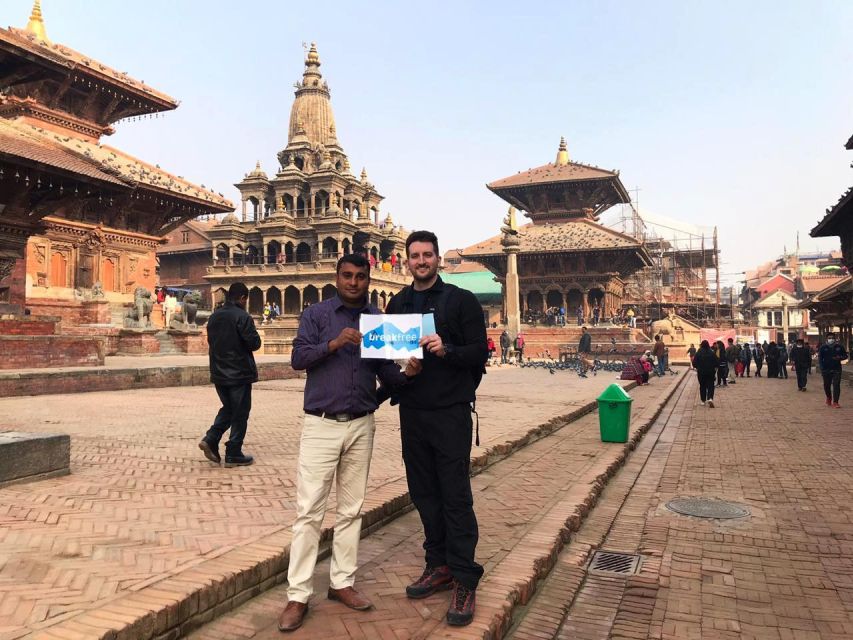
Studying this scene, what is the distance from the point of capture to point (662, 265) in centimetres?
5747

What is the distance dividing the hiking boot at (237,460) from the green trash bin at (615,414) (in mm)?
4937

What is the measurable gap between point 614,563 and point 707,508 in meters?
1.80

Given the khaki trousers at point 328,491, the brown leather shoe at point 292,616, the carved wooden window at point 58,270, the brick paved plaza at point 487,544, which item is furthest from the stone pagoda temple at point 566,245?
the brown leather shoe at point 292,616

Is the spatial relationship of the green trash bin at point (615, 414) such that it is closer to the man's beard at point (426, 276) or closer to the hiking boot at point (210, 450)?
the hiking boot at point (210, 450)

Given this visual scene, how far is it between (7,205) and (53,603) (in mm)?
19062

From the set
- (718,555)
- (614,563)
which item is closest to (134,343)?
(614,563)

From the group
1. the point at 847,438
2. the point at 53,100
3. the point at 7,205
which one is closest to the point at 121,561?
the point at 847,438

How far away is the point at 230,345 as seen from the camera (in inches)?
233

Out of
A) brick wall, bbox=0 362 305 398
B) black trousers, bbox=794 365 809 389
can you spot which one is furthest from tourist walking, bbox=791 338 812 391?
brick wall, bbox=0 362 305 398

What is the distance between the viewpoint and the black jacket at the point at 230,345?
5891mm

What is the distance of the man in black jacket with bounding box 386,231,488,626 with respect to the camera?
10.5 ft

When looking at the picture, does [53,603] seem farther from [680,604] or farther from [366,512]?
[680,604]

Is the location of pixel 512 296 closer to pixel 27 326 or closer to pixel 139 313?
pixel 139 313

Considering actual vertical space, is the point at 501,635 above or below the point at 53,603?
below
